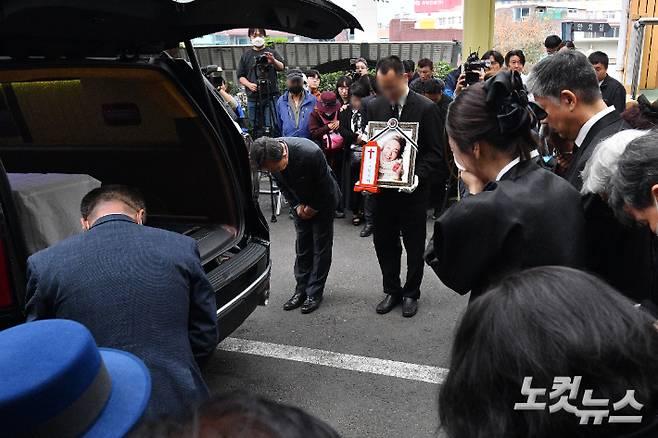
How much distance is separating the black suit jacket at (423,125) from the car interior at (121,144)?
1189 mm

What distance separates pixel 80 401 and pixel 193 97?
2499mm

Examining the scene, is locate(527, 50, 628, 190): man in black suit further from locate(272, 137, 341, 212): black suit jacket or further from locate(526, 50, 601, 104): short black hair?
locate(272, 137, 341, 212): black suit jacket

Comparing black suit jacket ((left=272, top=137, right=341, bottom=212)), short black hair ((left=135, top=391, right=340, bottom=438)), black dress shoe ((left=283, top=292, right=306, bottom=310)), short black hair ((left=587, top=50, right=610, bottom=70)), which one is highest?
short black hair ((left=587, top=50, right=610, bottom=70))

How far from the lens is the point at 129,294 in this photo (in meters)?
1.87

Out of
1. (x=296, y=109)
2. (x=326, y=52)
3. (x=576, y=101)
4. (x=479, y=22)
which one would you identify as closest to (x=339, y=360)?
(x=576, y=101)

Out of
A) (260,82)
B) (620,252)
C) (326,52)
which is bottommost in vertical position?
(620,252)

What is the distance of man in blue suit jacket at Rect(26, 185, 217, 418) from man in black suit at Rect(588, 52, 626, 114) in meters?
5.12

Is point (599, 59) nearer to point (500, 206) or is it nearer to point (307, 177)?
point (307, 177)

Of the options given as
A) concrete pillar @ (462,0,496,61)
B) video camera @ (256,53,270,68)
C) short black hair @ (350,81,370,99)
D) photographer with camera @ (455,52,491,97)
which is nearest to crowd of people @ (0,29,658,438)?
photographer with camera @ (455,52,491,97)

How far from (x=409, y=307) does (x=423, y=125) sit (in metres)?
1.28

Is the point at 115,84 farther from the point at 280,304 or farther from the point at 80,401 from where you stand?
the point at 80,401

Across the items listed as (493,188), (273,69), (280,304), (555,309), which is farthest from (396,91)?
(273,69)

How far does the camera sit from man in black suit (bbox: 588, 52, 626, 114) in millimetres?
5742

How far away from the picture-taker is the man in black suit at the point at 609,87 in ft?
18.8
